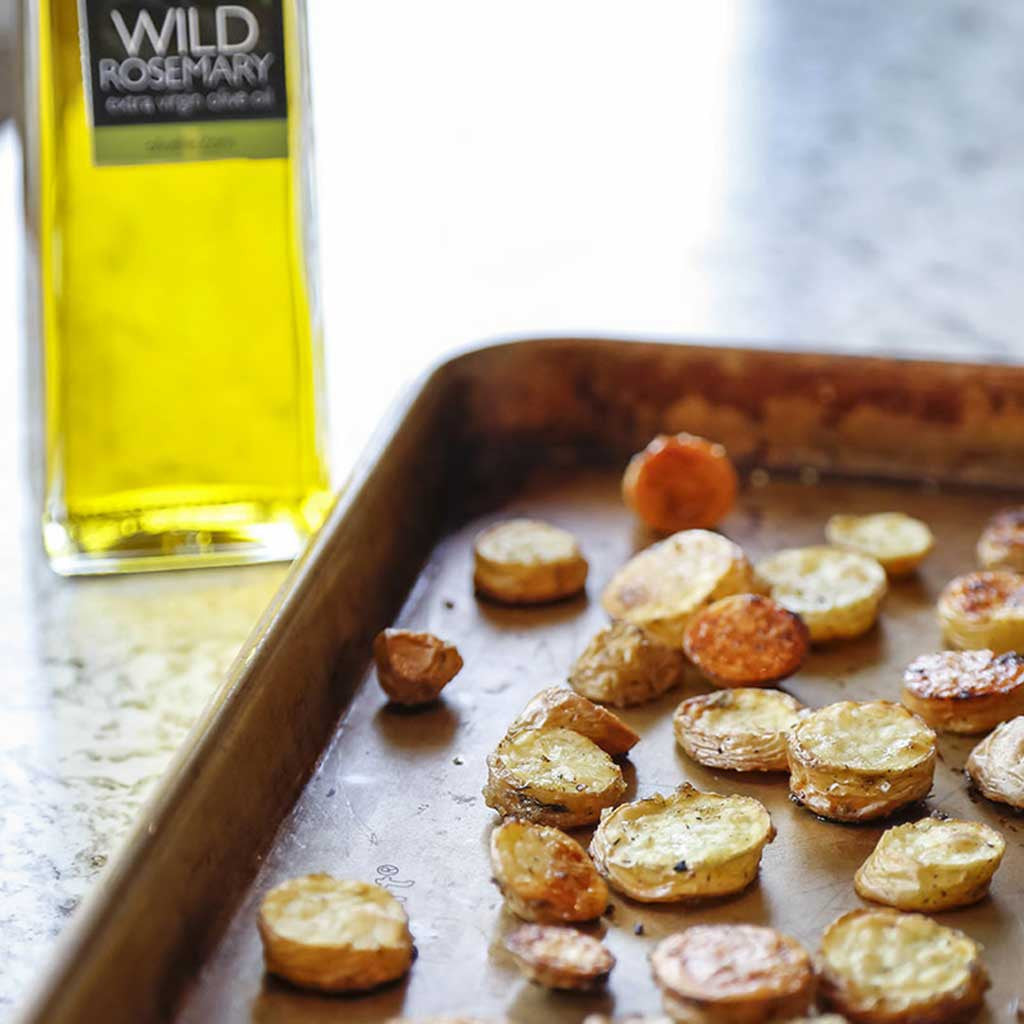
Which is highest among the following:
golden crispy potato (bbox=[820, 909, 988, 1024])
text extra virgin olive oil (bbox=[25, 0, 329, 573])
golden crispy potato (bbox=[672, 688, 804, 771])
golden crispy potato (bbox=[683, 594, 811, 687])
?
text extra virgin olive oil (bbox=[25, 0, 329, 573])

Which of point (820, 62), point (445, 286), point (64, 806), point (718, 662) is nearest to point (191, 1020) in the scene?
point (64, 806)

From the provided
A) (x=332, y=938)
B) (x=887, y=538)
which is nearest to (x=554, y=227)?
(x=887, y=538)

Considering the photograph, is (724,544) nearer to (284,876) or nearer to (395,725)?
(395,725)

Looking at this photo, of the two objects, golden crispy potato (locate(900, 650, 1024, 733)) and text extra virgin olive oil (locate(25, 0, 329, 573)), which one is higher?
text extra virgin olive oil (locate(25, 0, 329, 573))

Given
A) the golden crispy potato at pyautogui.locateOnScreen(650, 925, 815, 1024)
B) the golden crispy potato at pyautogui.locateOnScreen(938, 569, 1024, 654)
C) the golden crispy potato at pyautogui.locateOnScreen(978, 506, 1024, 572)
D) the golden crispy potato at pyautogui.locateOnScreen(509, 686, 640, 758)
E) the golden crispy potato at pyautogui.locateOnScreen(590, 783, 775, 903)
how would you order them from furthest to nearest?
the golden crispy potato at pyautogui.locateOnScreen(978, 506, 1024, 572) < the golden crispy potato at pyautogui.locateOnScreen(938, 569, 1024, 654) < the golden crispy potato at pyautogui.locateOnScreen(509, 686, 640, 758) < the golden crispy potato at pyautogui.locateOnScreen(590, 783, 775, 903) < the golden crispy potato at pyautogui.locateOnScreen(650, 925, 815, 1024)

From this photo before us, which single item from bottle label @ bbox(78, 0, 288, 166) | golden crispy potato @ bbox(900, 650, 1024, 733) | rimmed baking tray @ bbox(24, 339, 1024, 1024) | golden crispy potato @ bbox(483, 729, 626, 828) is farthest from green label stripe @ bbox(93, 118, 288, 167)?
golden crispy potato @ bbox(900, 650, 1024, 733)

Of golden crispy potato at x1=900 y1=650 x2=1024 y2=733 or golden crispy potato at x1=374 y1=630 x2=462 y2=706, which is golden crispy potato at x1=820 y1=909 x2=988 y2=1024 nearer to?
golden crispy potato at x1=900 y1=650 x2=1024 y2=733

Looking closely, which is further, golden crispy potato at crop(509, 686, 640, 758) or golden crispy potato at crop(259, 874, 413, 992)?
golden crispy potato at crop(509, 686, 640, 758)

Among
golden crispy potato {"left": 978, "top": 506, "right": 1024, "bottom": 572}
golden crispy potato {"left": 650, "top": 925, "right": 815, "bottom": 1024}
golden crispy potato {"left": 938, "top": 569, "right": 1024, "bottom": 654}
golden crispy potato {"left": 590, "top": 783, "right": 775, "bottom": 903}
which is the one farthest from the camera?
golden crispy potato {"left": 978, "top": 506, "right": 1024, "bottom": 572}
